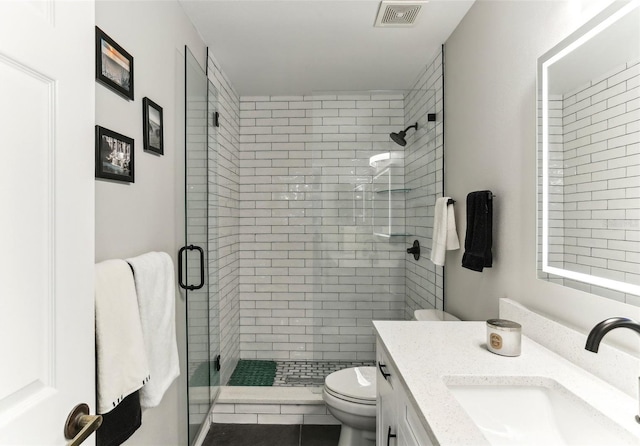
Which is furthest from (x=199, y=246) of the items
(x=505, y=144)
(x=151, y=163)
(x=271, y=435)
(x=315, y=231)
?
(x=505, y=144)

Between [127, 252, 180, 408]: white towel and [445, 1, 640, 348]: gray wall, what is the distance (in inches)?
57.9

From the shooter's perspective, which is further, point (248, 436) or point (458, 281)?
point (248, 436)

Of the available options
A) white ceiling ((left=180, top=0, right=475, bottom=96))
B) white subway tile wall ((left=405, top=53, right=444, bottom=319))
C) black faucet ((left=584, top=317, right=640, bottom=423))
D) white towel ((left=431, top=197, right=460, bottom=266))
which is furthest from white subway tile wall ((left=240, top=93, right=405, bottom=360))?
black faucet ((left=584, top=317, right=640, bottom=423))

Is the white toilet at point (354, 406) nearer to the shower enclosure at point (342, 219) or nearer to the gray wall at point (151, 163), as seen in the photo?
the shower enclosure at point (342, 219)

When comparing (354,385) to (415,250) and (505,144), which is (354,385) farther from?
(505,144)

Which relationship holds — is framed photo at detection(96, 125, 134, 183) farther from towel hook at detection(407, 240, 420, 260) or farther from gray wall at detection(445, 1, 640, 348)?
towel hook at detection(407, 240, 420, 260)

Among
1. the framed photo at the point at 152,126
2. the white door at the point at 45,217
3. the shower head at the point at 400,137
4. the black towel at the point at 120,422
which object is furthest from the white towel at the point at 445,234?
the white door at the point at 45,217

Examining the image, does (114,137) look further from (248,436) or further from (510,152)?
(248,436)

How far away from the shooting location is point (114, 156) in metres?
1.34

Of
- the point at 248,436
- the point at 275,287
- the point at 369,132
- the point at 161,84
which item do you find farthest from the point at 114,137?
the point at 275,287

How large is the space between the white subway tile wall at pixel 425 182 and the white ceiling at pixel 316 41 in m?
0.28

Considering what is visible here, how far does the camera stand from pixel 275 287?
350 centimetres

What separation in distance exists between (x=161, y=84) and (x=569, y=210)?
5.86 ft

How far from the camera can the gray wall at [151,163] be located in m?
1.34
